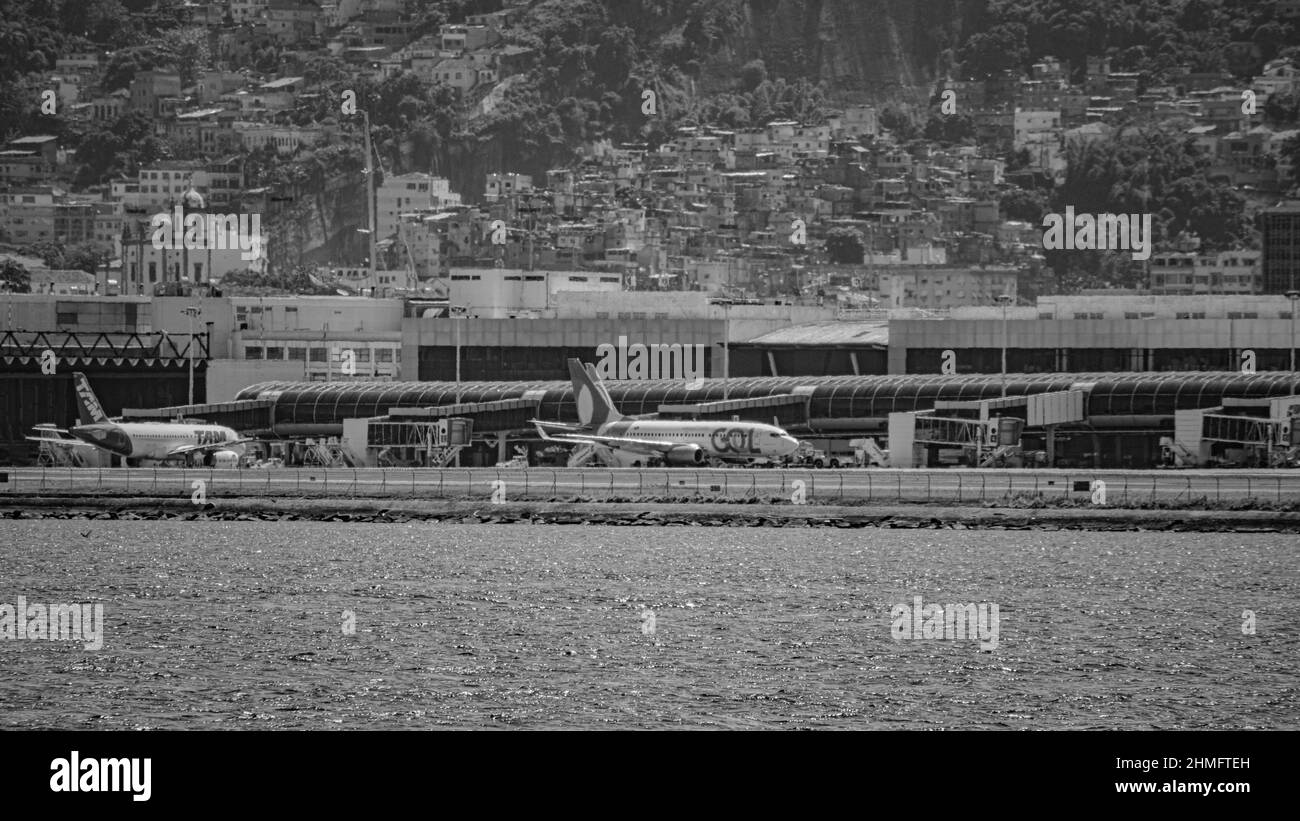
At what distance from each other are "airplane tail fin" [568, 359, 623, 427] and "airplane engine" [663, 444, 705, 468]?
5.32 m

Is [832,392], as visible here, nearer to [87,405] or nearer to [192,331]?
[87,405]

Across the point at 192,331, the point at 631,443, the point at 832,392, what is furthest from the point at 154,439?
the point at 832,392

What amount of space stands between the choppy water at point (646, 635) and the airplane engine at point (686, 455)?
15413 millimetres

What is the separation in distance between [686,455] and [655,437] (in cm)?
231

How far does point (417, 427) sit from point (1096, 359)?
128 ft

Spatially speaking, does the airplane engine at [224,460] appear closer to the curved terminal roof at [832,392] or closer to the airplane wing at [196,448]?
the airplane wing at [196,448]

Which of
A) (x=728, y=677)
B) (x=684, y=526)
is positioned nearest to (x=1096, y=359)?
(x=684, y=526)

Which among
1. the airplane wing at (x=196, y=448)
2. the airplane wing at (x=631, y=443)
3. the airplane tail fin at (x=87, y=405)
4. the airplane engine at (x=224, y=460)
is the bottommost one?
the airplane engine at (x=224, y=460)

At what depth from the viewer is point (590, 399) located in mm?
128500

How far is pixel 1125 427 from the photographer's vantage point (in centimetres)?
12162

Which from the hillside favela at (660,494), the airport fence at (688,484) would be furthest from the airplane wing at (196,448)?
the airport fence at (688,484)

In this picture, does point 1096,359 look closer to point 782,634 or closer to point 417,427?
point 417,427

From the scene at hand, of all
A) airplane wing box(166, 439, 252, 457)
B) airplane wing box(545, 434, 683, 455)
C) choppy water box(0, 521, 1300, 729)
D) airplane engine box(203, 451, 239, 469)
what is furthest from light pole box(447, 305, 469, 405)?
choppy water box(0, 521, 1300, 729)

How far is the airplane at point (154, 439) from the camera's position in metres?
130
